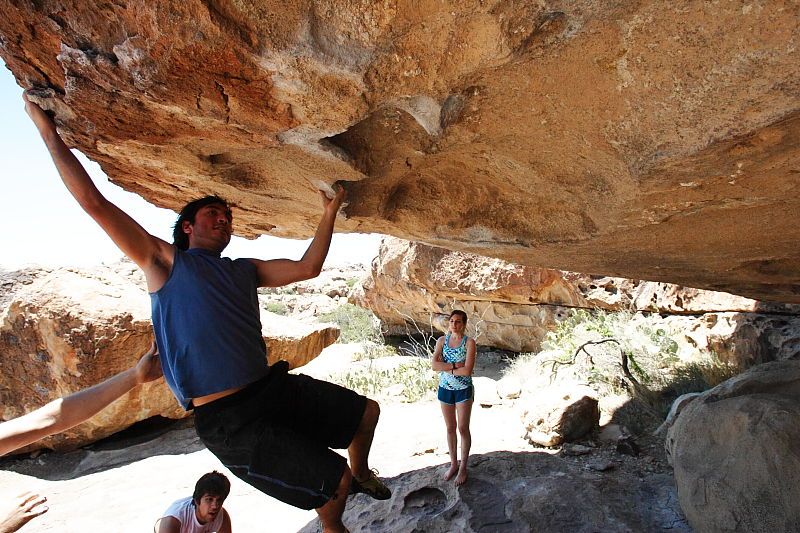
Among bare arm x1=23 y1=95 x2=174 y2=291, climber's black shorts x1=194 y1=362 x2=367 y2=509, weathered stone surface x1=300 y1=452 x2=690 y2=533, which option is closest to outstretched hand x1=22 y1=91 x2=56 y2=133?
bare arm x1=23 y1=95 x2=174 y2=291

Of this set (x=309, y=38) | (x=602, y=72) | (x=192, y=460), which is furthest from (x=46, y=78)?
(x=192, y=460)

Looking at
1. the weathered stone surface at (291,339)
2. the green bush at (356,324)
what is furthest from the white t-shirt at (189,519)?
the green bush at (356,324)

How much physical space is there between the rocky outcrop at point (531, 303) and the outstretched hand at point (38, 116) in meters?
5.35

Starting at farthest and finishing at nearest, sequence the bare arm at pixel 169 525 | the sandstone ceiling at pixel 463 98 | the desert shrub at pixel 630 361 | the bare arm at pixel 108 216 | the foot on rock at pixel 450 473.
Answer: the desert shrub at pixel 630 361 → the foot on rock at pixel 450 473 → the bare arm at pixel 169 525 → the bare arm at pixel 108 216 → the sandstone ceiling at pixel 463 98

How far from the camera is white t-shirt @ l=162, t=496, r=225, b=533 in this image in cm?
281

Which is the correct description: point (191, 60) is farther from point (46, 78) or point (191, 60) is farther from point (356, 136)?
point (356, 136)

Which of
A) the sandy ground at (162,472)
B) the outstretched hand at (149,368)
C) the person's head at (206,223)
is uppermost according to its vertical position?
the person's head at (206,223)

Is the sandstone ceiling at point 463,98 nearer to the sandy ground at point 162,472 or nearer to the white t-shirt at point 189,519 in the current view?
the white t-shirt at point 189,519

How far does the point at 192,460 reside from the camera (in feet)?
17.0

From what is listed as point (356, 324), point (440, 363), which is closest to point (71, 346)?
point (440, 363)

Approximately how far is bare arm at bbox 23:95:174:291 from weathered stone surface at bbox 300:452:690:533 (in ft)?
7.54

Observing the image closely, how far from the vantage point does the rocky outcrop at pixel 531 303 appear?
4.89 metres

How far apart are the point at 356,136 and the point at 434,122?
0.44 m

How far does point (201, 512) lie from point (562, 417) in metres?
2.76
